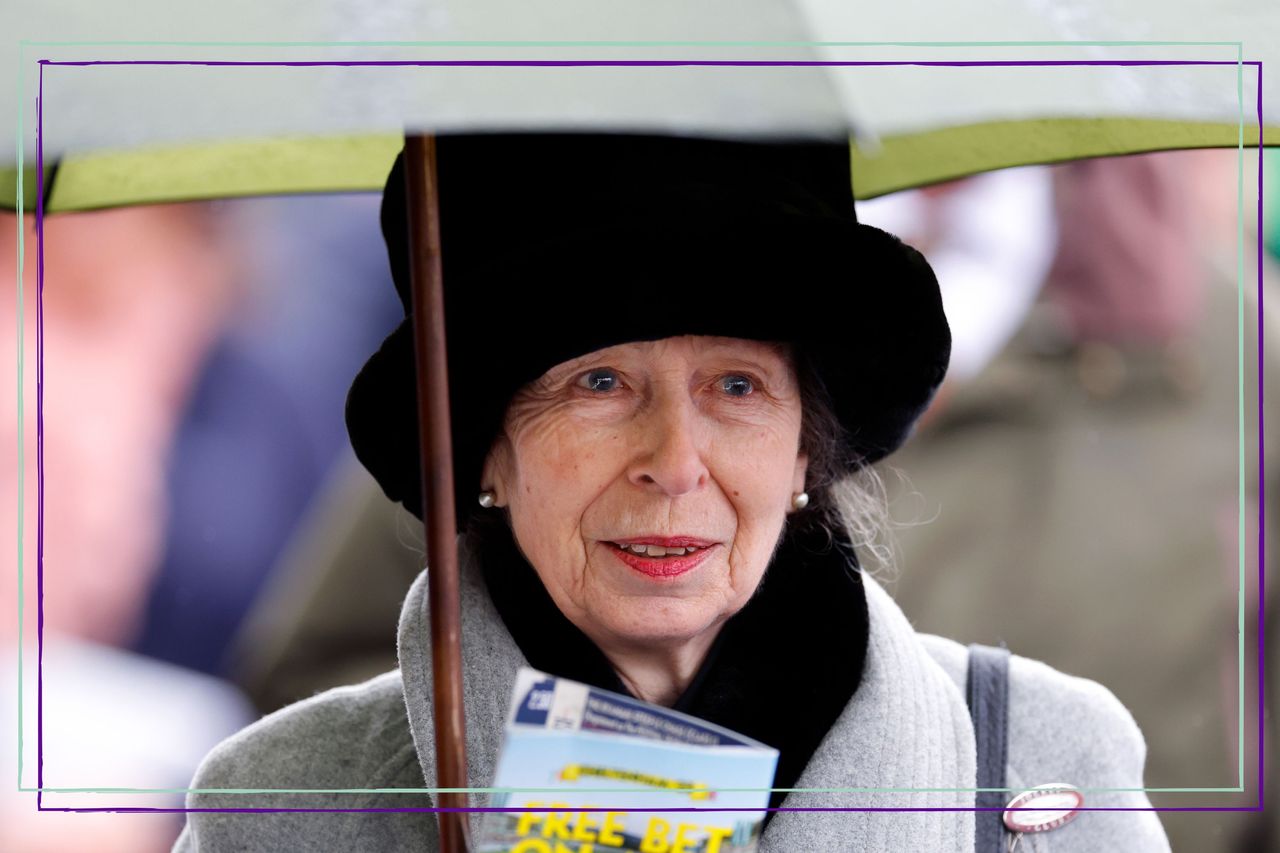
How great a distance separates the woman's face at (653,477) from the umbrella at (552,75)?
18cm

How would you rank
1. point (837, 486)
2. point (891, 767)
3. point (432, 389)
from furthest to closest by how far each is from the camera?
point (837, 486) < point (891, 767) < point (432, 389)

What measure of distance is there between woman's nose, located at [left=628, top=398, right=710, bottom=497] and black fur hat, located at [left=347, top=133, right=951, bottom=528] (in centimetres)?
7

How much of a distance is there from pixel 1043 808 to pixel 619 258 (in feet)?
2.15

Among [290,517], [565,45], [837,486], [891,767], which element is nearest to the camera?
[565,45]

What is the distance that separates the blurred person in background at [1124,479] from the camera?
1672 mm

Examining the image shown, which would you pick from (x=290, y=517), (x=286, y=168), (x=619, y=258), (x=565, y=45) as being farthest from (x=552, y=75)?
(x=290, y=517)

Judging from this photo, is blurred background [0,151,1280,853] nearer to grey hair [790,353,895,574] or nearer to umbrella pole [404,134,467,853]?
grey hair [790,353,895,574]

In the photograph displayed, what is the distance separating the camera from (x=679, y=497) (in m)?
1.29

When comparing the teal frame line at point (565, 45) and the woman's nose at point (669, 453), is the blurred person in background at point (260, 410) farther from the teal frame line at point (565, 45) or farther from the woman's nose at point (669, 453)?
the woman's nose at point (669, 453)

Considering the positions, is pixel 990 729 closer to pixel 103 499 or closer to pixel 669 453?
pixel 669 453

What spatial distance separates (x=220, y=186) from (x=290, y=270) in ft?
0.35

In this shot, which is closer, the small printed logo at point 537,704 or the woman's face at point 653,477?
the small printed logo at point 537,704

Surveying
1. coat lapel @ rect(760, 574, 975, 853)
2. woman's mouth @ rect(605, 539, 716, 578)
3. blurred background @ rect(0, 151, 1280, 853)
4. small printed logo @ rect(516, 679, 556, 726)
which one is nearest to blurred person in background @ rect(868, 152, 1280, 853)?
blurred background @ rect(0, 151, 1280, 853)

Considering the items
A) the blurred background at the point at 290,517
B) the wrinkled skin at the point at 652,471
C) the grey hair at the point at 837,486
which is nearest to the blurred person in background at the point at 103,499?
the blurred background at the point at 290,517
